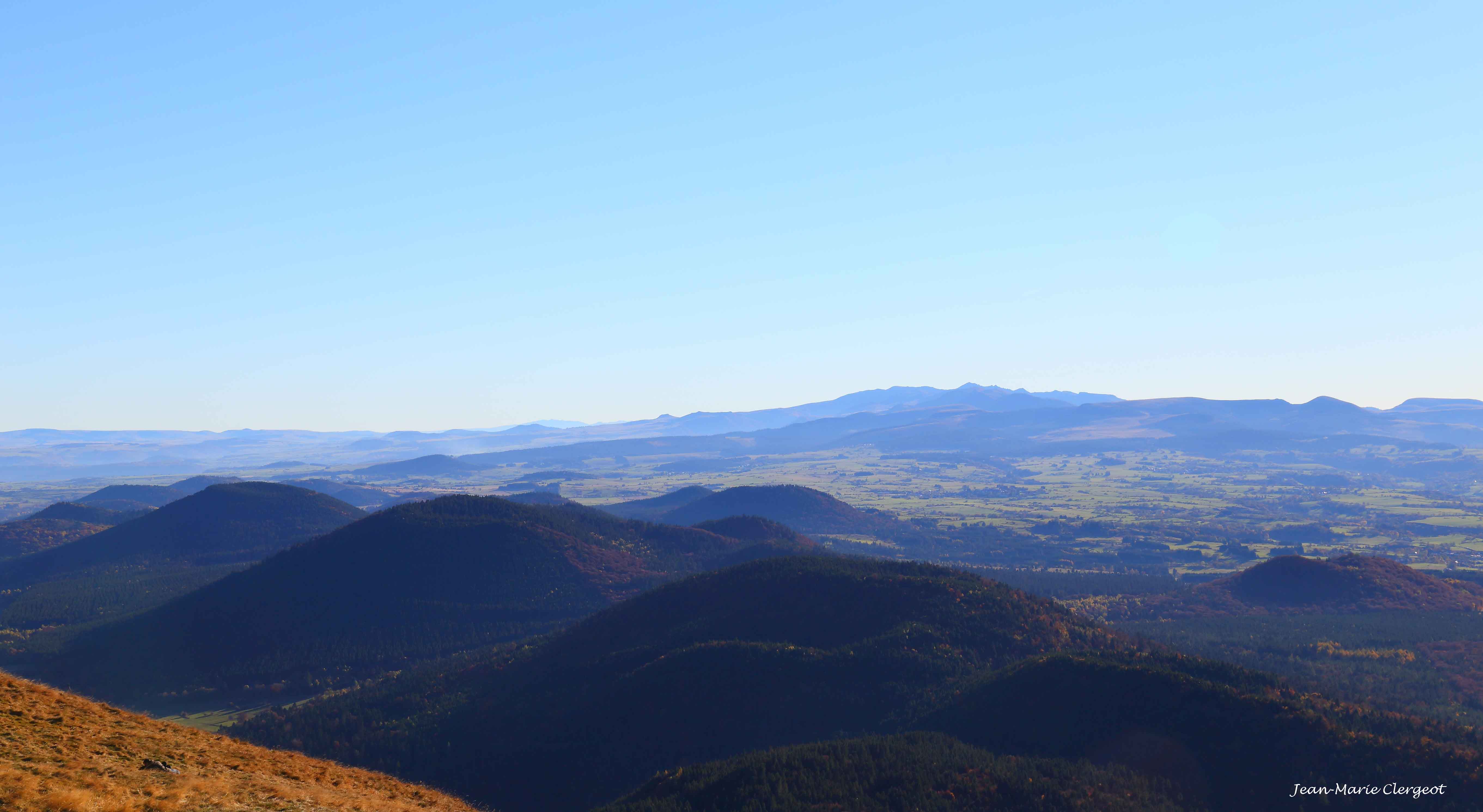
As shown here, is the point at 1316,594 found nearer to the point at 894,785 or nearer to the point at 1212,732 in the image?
the point at 1212,732

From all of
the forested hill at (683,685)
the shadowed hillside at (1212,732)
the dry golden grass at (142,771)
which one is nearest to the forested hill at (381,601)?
the forested hill at (683,685)

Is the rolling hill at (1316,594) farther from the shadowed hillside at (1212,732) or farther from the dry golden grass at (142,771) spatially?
the dry golden grass at (142,771)

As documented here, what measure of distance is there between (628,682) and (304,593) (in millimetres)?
87354

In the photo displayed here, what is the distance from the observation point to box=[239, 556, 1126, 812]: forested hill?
7856 centimetres

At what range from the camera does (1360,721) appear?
218 feet

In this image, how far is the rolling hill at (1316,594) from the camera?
15438 cm

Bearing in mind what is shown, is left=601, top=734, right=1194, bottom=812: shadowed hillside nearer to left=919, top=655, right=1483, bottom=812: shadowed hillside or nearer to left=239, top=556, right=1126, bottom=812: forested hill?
left=919, top=655, right=1483, bottom=812: shadowed hillside

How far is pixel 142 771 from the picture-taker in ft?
118

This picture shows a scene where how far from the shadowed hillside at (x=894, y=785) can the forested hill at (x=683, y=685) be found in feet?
47.7

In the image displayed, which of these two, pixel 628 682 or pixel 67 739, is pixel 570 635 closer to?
pixel 628 682

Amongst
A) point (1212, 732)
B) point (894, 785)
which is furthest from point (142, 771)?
point (1212, 732)

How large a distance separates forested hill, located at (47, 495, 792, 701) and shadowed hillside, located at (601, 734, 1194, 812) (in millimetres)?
85215

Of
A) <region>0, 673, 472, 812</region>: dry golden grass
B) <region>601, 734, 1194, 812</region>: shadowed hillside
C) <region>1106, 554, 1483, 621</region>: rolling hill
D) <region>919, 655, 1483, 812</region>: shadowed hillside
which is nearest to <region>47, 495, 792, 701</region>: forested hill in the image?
<region>1106, 554, 1483, 621</region>: rolling hill

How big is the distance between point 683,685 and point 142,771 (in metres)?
55.3
